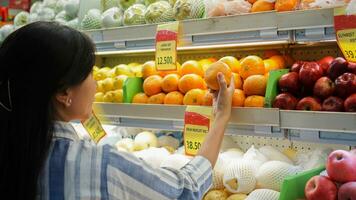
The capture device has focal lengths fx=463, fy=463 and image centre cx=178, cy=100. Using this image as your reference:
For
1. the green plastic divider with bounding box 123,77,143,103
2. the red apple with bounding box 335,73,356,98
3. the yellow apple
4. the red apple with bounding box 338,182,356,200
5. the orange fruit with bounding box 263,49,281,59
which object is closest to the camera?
the red apple with bounding box 338,182,356,200

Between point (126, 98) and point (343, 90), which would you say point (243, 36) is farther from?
point (126, 98)

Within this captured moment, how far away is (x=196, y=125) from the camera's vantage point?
1679mm

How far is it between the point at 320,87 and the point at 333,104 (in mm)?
81

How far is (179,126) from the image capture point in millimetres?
1814

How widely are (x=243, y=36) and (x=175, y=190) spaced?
2.20ft

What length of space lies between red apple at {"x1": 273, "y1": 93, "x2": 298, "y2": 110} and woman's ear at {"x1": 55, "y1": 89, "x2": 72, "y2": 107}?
70 cm

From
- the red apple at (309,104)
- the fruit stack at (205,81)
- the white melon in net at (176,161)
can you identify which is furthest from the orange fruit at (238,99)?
the white melon in net at (176,161)

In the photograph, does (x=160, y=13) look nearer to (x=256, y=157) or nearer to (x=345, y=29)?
(x=256, y=157)

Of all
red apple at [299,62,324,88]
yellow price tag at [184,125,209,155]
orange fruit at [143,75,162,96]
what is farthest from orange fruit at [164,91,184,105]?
red apple at [299,62,324,88]

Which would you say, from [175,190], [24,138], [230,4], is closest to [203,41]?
[230,4]

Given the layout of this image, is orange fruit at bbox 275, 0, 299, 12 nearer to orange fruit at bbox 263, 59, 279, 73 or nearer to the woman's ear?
orange fruit at bbox 263, 59, 279, 73

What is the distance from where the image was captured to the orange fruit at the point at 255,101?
1613mm

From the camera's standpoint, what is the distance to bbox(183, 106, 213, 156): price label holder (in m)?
1.66

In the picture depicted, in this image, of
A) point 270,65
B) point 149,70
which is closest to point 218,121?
point 270,65
